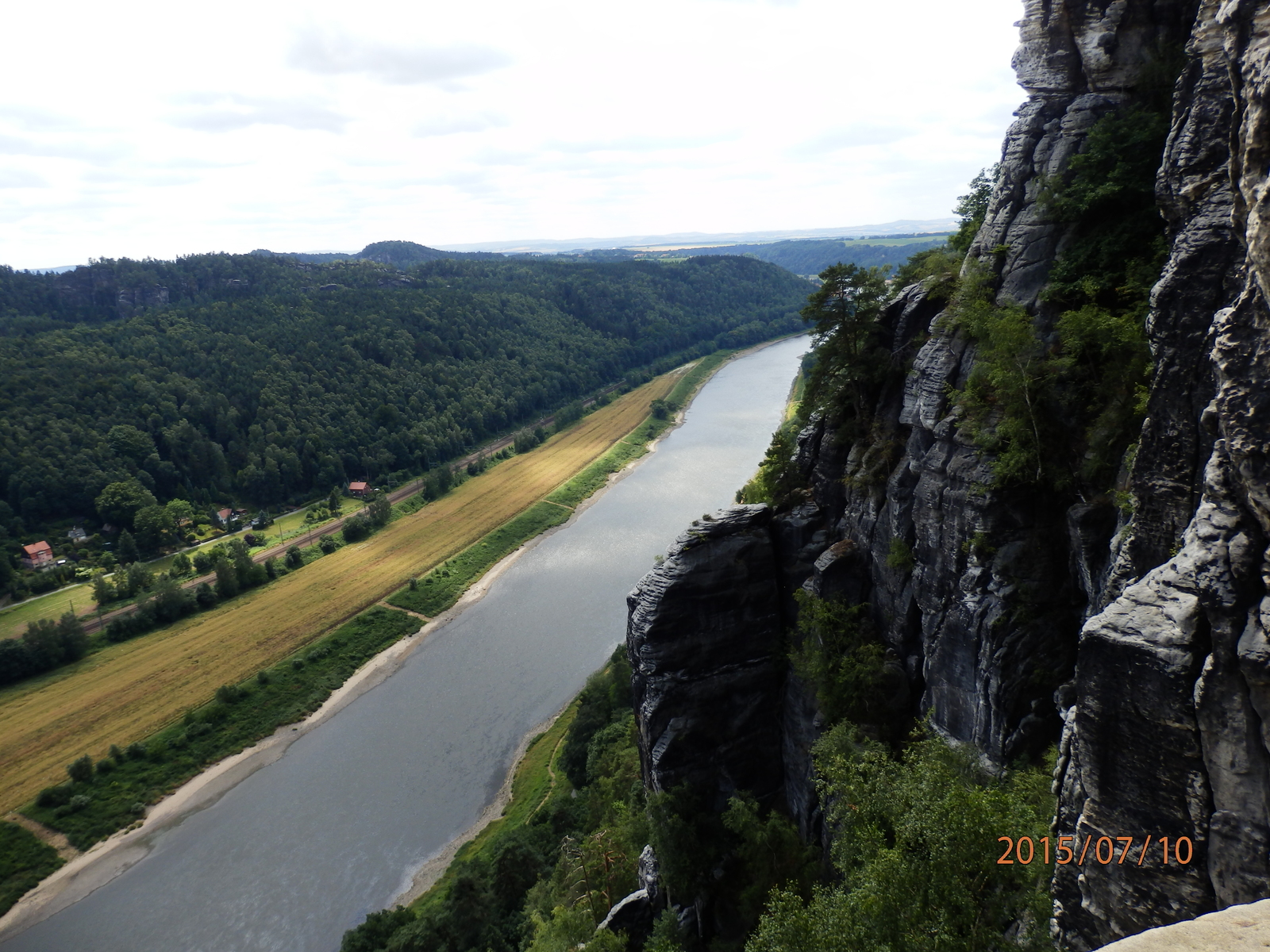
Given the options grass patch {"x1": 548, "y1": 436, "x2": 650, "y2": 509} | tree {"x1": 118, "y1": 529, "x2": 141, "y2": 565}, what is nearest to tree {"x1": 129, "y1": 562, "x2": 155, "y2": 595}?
tree {"x1": 118, "y1": 529, "x2": 141, "y2": 565}

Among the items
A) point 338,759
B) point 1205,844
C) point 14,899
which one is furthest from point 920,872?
point 14,899

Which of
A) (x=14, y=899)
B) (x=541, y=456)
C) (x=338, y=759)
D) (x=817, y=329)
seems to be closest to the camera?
(x=817, y=329)

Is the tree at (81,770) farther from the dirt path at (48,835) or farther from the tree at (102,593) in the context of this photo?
the tree at (102,593)

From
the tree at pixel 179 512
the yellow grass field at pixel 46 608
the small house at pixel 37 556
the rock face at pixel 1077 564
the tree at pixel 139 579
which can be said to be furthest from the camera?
the tree at pixel 179 512

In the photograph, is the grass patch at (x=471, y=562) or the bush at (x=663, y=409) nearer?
the grass patch at (x=471, y=562)

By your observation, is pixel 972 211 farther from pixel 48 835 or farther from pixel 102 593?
pixel 102 593

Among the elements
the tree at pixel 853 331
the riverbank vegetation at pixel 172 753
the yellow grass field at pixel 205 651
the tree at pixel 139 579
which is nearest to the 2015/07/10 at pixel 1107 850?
the tree at pixel 853 331

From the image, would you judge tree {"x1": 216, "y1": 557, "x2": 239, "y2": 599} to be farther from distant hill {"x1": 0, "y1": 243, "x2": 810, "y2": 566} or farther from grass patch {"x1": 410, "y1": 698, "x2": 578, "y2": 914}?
grass patch {"x1": 410, "y1": 698, "x2": 578, "y2": 914}

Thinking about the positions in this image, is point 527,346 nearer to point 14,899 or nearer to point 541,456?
point 541,456
